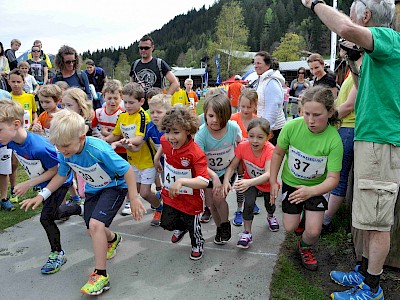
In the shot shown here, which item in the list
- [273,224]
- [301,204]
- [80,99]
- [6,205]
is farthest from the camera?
[6,205]

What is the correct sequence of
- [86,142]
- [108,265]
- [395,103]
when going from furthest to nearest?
[108,265] → [86,142] → [395,103]

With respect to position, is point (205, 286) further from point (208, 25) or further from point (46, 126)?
point (208, 25)

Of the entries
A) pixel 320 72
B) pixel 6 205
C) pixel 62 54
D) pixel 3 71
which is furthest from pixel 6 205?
pixel 320 72

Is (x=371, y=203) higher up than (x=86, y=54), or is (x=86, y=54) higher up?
(x=86, y=54)

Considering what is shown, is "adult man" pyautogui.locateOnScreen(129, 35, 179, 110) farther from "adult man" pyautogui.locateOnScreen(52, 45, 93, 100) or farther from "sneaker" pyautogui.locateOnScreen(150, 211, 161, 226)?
"sneaker" pyautogui.locateOnScreen(150, 211, 161, 226)

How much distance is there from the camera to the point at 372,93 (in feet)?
7.57

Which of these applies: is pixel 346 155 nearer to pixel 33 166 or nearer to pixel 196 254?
pixel 196 254

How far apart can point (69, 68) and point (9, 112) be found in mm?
2221

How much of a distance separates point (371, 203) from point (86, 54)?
140 meters

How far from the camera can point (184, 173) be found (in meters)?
3.09

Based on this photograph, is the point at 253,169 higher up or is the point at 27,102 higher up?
the point at 27,102

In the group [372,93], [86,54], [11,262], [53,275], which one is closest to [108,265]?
[53,275]

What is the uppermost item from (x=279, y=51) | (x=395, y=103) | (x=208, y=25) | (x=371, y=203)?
(x=208, y=25)

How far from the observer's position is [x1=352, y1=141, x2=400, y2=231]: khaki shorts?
228 centimetres
